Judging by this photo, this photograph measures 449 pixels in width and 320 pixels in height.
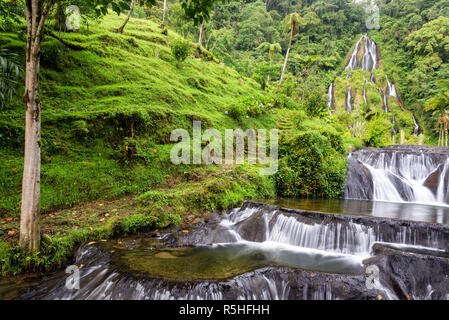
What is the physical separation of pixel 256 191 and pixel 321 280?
4.65 meters

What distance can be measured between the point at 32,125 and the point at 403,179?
39.3ft

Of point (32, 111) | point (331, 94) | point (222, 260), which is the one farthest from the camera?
point (331, 94)

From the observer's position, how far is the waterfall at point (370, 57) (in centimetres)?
4411

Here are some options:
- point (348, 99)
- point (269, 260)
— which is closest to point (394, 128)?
point (348, 99)

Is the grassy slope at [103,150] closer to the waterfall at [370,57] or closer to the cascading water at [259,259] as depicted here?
the cascading water at [259,259]

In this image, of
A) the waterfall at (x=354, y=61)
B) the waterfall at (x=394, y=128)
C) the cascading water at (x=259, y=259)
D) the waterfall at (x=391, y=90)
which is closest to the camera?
the cascading water at (x=259, y=259)

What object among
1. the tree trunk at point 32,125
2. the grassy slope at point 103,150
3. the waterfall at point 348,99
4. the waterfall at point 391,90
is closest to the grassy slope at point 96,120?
the grassy slope at point 103,150

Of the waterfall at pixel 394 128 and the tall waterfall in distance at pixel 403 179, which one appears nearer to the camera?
the tall waterfall in distance at pixel 403 179

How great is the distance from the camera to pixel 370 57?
150 feet

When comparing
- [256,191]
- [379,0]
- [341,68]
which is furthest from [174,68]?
[379,0]

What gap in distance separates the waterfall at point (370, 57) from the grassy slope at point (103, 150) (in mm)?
45825

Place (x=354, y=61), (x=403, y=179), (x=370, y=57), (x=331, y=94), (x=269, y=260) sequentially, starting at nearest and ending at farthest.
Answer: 1. (x=269, y=260)
2. (x=403, y=179)
3. (x=331, y=94)
4. (x=370, y=57)
5. (x=354, y=61)

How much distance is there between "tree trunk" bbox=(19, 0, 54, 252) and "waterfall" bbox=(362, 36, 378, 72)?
5019cm

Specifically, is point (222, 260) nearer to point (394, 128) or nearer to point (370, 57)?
point (394, 128)
